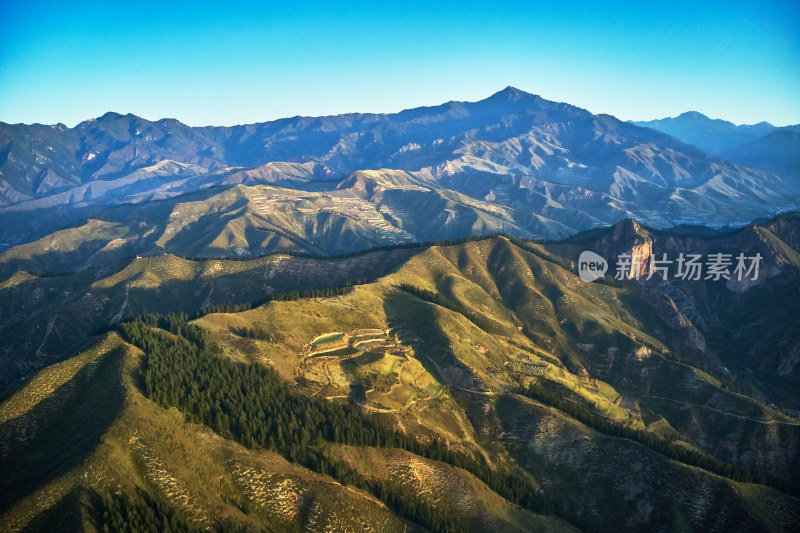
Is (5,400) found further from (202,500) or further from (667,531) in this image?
(667,531)

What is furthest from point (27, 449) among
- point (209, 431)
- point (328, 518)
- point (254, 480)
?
→ point (328, 518)

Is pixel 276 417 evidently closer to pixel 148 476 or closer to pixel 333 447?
pixel 333 447

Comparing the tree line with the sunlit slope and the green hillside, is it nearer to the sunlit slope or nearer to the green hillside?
the green hillside

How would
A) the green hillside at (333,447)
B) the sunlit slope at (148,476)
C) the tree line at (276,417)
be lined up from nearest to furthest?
the sunlit slope at (148,476)
the green hillside at (333,447)
the tree line at (276,417)

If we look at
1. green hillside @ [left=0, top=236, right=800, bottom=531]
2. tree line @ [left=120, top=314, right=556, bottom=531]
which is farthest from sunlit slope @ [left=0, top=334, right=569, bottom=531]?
tree line @ [left=120, top=314, right=556, bottom=531]

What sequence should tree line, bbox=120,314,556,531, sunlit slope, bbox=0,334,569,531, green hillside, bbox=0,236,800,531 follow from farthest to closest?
1. tree line, bbox=120,314,556,531
2. green hillside, bbox=0,236,800,531
3. sunlit slope, bbox=0,334,569,531

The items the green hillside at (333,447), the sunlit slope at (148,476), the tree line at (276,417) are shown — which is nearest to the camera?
the sunlit slope at (148,476)

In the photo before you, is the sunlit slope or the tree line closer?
the sunlit slope

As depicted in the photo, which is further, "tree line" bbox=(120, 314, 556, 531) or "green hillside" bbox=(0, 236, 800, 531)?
"tree line" bbox=(120, 314, 556, 531)

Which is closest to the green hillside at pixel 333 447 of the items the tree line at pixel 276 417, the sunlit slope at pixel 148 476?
the sunlit slope at pixel 148 476

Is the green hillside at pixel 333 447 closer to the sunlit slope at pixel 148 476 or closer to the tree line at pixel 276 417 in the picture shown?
the sunlit slope at pixel 148 476

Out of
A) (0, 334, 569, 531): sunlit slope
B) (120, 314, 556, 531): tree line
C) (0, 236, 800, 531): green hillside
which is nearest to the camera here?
(0, 334, 569, 531): sunlit slope
